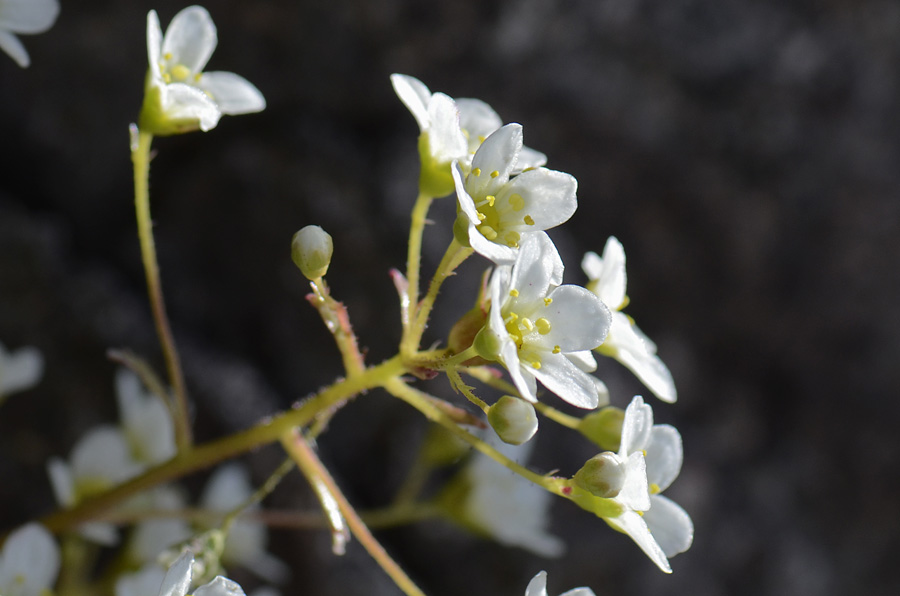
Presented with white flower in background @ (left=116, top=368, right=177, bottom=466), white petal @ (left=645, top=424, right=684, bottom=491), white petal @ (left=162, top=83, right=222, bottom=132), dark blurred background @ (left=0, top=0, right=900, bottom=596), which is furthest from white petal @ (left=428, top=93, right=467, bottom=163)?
dark blurred background @ (left=0, top=0, right=900, bottom=596)

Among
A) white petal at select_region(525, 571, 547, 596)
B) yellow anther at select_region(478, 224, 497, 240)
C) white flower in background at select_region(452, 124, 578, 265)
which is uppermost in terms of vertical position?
white flower in background at select_region(452, 124, 578, 265)

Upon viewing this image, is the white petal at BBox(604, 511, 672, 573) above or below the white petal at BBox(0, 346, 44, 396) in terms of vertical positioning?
above

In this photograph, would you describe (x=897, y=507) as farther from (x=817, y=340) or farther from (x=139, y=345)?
(x=139, y=345)

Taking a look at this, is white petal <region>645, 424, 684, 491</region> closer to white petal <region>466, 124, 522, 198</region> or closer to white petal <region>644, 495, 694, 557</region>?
white petal <region>644, 495, 694, 557</region>

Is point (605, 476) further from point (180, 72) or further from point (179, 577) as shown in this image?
point (180, 72)

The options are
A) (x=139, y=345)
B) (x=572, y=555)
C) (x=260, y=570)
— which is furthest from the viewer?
(x=572, y=555)

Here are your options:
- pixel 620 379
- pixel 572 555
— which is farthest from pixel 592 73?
pixel 572 555

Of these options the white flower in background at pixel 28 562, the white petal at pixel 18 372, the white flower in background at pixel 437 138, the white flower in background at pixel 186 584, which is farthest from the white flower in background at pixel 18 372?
the white flower in background at pixel 437 138
